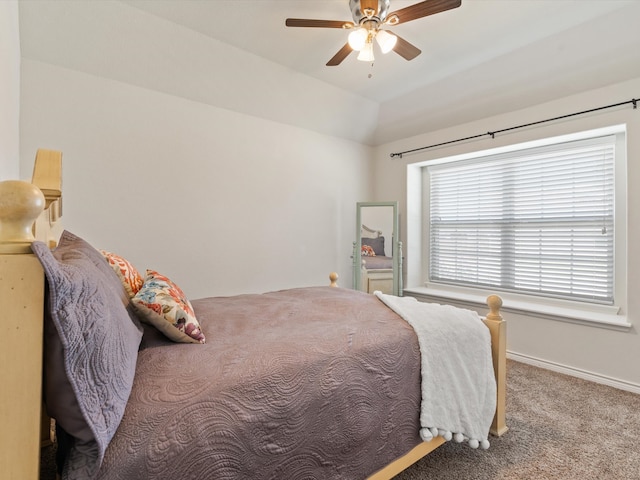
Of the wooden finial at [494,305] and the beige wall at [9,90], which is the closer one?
the beige wall at [9,90]

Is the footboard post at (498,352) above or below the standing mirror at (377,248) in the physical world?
below

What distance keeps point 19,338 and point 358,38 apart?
2.16 metres

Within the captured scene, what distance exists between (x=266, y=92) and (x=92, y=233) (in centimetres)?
194

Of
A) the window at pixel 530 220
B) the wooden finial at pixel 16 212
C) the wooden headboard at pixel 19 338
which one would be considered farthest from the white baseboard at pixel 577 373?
the wooden finial at pixel 16 212

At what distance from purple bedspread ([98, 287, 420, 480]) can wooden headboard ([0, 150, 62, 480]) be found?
16cm

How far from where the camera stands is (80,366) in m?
0.64

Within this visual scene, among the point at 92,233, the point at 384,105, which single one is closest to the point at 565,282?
the point at 384,105

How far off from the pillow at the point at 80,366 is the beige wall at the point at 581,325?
3.20 metres

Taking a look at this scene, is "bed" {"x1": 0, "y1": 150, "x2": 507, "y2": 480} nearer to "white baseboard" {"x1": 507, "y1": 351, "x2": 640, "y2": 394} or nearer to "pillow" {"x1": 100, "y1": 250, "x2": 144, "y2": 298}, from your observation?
"pillow" {"x1": 100, "y1": 250, "x2": 144, "y2": 298}

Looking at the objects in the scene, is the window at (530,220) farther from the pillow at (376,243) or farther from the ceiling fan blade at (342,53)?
the ceiling fan blade at (342,53)

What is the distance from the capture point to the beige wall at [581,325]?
7.88 ft

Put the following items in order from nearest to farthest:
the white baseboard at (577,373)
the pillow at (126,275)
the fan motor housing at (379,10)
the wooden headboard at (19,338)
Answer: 1. the wooden headboard at (19,338)
2. the pillow at (126,275)
3. the fan motor housing at (379,10)
4. the white baseboard at (577,373)

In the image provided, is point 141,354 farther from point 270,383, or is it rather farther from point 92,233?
point 92,233

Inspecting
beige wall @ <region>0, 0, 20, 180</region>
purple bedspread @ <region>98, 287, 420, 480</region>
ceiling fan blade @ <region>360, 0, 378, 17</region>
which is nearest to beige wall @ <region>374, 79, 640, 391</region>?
ceiling fan blade @ <region>360, 0, 378, 17</region>
